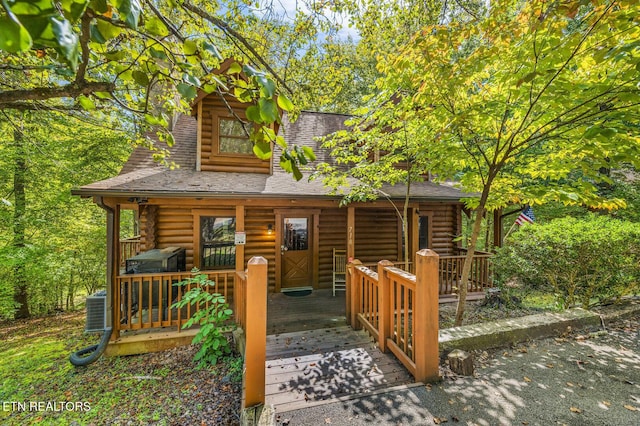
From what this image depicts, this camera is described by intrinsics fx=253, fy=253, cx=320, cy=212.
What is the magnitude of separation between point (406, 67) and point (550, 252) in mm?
4494

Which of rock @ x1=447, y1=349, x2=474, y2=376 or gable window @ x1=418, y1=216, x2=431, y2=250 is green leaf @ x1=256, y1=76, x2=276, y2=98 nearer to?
rock @ x1=447, y1=349, x2=474, y2=376

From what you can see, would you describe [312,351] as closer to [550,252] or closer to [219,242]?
[219,242]

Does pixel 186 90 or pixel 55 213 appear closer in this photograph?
pixel 186 90

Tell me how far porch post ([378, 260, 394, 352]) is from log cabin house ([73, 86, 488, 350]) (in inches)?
94.4

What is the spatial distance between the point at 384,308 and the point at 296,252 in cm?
412

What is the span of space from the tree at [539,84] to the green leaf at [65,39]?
3589mm

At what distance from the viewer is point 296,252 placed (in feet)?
24.0

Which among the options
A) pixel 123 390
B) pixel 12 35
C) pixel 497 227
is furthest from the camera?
pixel 497 227

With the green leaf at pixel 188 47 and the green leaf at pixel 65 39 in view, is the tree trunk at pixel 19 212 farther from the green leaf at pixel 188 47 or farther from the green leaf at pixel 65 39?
the green leaf at pixel 65 39

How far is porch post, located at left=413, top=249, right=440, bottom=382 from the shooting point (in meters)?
2.75

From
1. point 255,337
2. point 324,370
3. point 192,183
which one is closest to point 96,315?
point 192,183

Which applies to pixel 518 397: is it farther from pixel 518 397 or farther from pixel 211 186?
Result: pixel 211 186

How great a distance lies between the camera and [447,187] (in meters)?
7.92

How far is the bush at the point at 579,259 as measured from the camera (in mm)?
4613
